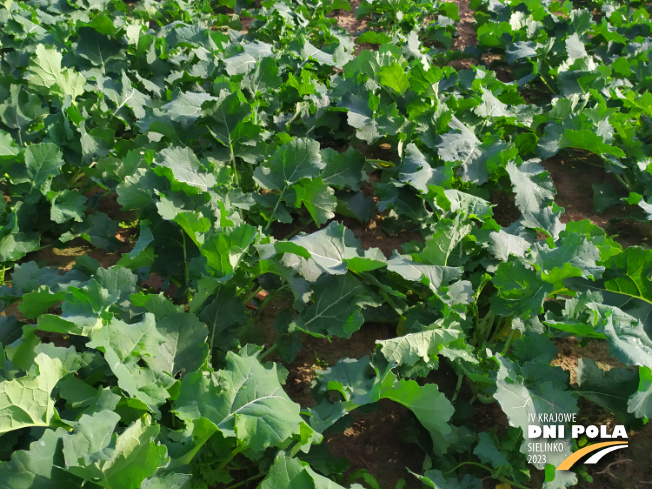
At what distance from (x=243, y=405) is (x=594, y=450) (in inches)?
66.7

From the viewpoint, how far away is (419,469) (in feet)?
8.78

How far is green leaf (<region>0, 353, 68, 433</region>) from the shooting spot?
2.02 metres

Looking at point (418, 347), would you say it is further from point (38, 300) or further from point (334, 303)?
point (38, 300)

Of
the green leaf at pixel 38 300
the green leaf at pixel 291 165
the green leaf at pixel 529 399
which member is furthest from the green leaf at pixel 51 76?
the green leaf at pixel 529 399

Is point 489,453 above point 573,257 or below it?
below

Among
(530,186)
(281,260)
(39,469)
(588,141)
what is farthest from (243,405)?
(588,141)

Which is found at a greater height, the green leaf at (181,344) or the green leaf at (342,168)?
the green leaf at (342,168)

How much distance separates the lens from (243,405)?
2.18 metres

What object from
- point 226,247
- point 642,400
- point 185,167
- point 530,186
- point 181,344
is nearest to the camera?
point 642,400

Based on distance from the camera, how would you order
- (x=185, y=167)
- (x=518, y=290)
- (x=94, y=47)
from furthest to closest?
(x=94, y=47), (x=185, y=167), (x=518, y=290)

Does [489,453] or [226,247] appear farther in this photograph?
[226,247]

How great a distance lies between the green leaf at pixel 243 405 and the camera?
2059 mm

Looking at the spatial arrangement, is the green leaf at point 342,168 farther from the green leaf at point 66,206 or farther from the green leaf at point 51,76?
the green leaf at point 51,76

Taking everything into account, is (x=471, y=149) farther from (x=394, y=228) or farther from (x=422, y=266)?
(x=422, y=266)
